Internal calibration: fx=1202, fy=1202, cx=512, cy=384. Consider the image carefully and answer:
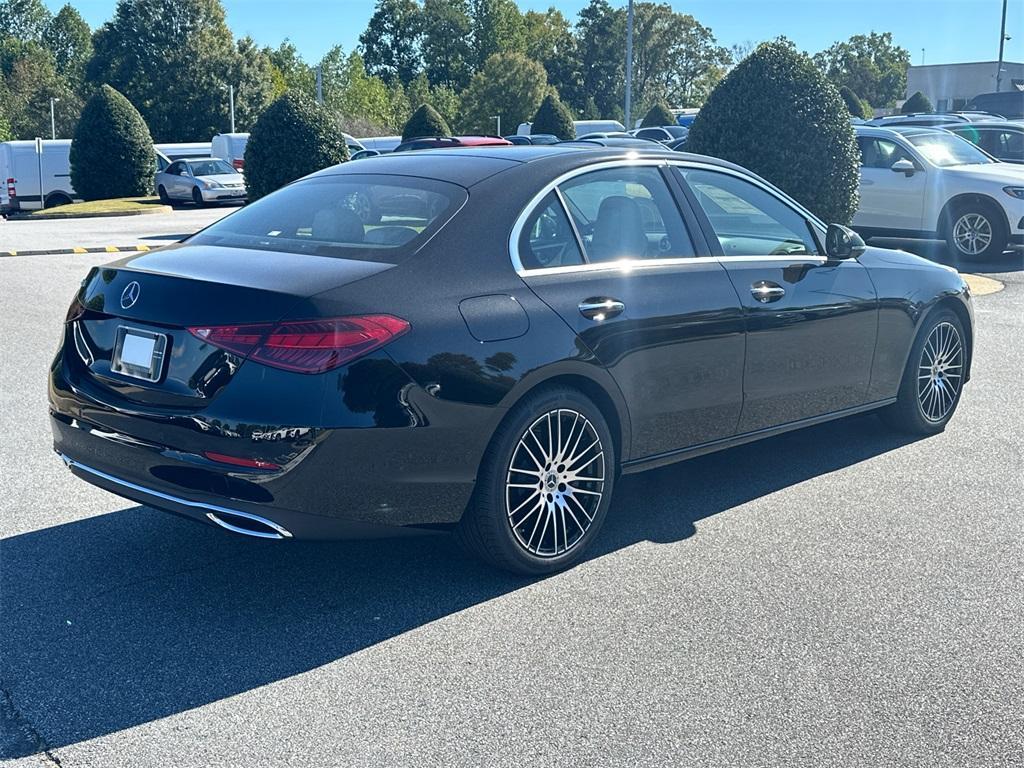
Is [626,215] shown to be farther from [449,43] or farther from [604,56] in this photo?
[449,43]

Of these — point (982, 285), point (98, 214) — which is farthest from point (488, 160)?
point (98, 214)

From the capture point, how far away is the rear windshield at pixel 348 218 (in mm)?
4609

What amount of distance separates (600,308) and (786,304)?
1.31 metres

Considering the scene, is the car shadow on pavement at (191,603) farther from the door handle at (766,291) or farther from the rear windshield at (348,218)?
the rear windshield at (348,218)

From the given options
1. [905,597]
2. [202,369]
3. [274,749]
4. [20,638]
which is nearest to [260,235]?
[202,369]

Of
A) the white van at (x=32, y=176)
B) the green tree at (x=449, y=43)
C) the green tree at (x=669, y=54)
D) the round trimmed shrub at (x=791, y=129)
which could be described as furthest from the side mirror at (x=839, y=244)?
the green tree at (x=449, y=43)

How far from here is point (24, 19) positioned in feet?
396

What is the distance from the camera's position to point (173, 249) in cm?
485

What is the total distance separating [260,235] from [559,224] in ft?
4.04

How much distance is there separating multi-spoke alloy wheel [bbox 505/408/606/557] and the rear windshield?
0.88 m

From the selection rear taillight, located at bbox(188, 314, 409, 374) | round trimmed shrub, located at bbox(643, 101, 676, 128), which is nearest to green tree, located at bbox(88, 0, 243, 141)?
round trimmed shrub, located at bbox(643, 101, 676, 128)

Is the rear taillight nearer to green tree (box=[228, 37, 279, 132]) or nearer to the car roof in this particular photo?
the car roof

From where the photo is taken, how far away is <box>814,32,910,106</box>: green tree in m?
132

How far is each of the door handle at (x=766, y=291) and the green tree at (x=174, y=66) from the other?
6999 centimetres
